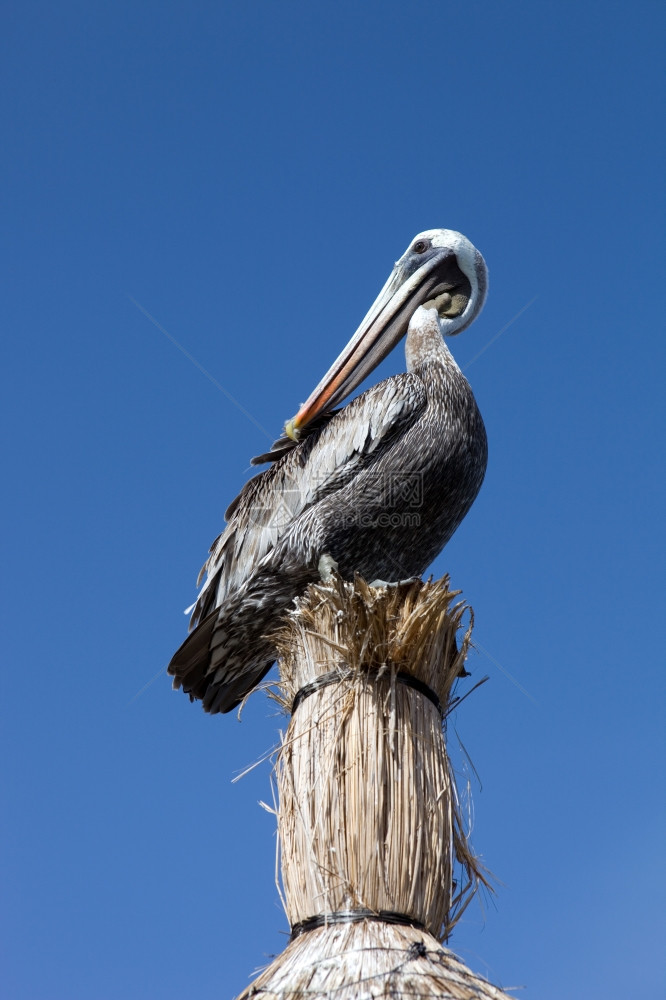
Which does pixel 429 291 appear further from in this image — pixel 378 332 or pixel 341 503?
pixel 341 503

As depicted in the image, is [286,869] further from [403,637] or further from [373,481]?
[373,481]

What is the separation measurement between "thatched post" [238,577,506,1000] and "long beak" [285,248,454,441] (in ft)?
6.95

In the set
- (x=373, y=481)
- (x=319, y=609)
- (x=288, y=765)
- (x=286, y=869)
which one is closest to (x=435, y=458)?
(x=373, y=481)

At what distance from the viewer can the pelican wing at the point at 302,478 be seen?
546 centimetres

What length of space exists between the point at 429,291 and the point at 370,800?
3955 millimetres

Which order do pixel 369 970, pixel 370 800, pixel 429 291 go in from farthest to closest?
pixel 429 291
pixel 370 800
pixel 369 970

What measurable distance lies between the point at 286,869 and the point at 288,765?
36 cm

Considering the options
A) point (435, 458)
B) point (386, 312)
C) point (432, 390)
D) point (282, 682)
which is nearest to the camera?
point (282, 682)

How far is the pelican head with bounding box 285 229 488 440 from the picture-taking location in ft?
21.0

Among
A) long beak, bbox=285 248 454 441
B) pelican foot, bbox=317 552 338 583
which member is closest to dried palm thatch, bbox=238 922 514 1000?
pelican foot, bbox=317 552 338 583

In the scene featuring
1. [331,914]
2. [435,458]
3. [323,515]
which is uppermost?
[435,458]

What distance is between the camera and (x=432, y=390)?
5.61 meters

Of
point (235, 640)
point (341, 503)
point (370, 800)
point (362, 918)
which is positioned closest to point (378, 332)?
point (341, 503)

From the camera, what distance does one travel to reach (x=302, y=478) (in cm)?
588
